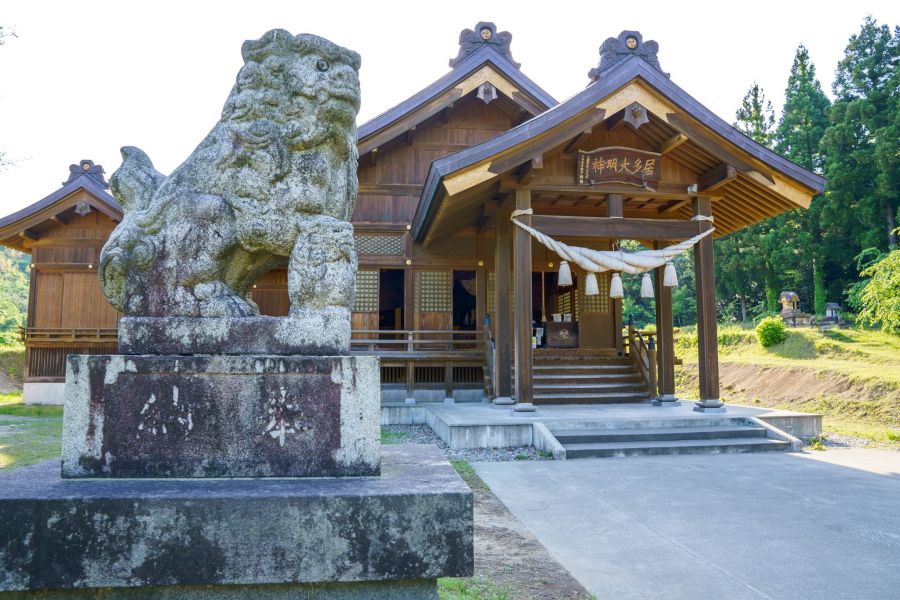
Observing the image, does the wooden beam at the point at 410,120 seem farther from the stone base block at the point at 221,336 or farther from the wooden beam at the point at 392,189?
the stone base block at the point at 221,336

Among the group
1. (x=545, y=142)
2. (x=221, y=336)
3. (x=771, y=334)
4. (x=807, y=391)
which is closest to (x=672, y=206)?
(x=545, y=142)

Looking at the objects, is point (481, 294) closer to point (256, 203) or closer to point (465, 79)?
point (465, 79)

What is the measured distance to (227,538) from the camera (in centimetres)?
194

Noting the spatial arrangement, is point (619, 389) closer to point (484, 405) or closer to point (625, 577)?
point (484, 405)

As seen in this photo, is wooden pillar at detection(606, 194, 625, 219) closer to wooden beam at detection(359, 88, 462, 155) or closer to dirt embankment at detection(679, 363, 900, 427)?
wooden beam at detection(359, 88, 462, 155)

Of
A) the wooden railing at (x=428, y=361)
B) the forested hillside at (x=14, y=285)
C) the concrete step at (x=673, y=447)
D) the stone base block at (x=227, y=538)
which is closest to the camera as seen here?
the stone base block at (x=227, y=538)

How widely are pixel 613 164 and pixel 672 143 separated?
102 cm

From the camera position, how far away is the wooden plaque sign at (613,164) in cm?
912

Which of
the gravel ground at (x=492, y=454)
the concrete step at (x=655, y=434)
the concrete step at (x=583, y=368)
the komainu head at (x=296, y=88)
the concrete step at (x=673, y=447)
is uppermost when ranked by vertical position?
the komainu head at (x=296, y=88)

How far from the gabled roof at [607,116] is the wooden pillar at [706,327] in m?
1.26

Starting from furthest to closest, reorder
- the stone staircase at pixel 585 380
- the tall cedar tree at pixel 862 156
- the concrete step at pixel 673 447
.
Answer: the tall cedar tree at pixel 862 156 < the stone staircase at pixel 585 380 < the concrete step at pixel 673 447

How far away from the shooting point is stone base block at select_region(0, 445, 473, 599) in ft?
6.22

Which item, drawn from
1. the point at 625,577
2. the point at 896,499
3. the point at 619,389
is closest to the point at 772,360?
the point at 619,389

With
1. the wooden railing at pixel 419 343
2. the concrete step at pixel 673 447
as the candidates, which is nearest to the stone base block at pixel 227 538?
the concrete step at pixel 673 447
